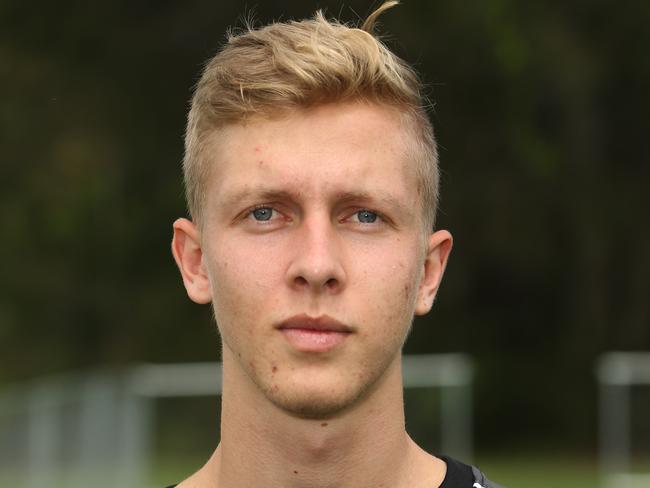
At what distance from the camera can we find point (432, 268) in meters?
3.26

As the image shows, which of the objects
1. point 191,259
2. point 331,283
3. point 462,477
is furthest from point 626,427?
point 331,283

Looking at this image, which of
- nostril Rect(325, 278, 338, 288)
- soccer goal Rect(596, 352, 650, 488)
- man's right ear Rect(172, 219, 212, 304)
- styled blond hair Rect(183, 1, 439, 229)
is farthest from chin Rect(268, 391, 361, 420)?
soccer goal Rect(596, 352, 650, 488)

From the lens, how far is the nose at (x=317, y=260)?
9.52 feet

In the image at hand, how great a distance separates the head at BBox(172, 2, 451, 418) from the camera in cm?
294

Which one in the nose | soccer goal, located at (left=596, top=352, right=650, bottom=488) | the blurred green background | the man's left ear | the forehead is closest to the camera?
the nose

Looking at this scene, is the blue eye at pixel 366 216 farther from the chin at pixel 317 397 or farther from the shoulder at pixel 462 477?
the shoulder at pixel 462 477

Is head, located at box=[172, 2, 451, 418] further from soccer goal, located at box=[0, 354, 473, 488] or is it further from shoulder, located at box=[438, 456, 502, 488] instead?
soccer goal, located at box=[0, 354, 473, 488]

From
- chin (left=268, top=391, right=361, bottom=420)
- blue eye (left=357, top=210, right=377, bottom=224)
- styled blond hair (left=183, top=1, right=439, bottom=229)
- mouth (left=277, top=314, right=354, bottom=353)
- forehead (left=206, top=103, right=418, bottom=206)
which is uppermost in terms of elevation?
styled blond hair (left=183, top=1, right=439, bottom=229)

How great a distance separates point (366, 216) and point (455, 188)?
2323 cm

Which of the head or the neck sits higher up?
the head

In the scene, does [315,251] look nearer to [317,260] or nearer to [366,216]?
[317,260]

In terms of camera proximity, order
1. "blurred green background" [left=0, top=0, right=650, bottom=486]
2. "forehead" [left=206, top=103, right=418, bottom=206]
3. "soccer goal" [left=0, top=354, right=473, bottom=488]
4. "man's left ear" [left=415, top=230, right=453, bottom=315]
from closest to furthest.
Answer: "forehead" [left=206, top=103, right=418, bottom=206], "man's left ear" [left=415, top=230, right=453, bottom=315], "soccer goal" [left=0, top=354, right=473, bottom=488], "blurred green background" [left=0, top=0, right=650, bottom=486]

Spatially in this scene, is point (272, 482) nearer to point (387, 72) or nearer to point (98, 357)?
point (387, 72)

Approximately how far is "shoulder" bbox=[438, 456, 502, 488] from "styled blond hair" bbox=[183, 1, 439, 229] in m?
0.56
